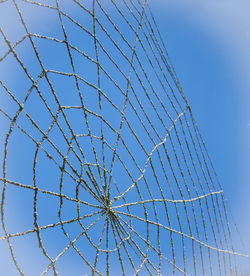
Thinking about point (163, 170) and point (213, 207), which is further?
point (213, 207)

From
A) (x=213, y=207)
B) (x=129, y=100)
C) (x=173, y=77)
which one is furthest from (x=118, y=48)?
(x=213, y=207)

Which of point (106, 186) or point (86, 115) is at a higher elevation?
point (86, 115)

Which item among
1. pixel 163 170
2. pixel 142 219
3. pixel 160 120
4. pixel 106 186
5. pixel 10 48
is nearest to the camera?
pixel 10 48

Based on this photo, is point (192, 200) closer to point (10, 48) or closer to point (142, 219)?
point (142, 219)

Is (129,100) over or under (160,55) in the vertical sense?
under

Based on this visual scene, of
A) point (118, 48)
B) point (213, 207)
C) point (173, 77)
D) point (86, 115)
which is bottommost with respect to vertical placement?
point (86, 115)

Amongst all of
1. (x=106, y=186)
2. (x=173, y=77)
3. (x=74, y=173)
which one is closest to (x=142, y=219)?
(x=106, y=186)

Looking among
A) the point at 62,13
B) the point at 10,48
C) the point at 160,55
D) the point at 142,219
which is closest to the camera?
the point at 10,48

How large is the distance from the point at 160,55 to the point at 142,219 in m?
0.97

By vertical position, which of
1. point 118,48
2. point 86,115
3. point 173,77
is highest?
point 173,77

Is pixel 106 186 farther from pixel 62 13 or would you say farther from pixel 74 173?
pixel 62 13

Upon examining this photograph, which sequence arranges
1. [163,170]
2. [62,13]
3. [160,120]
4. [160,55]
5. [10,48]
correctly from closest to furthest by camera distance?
[10,48]
[62,13]
[163,170]
[160,120]
[160,55]

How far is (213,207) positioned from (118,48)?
1.15 m

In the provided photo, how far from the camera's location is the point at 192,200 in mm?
2375
